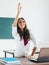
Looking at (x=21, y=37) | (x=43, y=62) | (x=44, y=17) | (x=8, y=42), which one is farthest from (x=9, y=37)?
(x=43, y=62)

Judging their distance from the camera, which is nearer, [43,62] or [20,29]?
[43,62]

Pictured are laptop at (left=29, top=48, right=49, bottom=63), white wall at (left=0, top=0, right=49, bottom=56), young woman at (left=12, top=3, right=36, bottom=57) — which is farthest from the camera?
white wall at (left=0, top=0, right=49, bottom=56)

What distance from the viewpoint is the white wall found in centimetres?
470

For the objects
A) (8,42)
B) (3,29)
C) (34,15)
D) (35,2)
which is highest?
(35,2)

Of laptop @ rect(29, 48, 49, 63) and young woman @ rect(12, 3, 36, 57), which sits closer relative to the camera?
laptop @ rect(29, 48, 49, 63)

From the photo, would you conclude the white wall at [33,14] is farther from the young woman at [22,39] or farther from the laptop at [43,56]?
the laptop at [43,56]

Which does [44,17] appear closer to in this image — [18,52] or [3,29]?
[3,29]

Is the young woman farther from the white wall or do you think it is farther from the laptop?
the white wall

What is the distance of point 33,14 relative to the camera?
495 centimetres

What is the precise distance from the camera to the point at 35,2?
496 cm

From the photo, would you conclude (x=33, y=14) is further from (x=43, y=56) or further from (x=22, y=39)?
(x=43, y=56)

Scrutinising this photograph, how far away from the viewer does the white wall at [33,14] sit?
15.4 feet

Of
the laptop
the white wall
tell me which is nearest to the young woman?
the laptop

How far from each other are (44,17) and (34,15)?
1.00 ft
